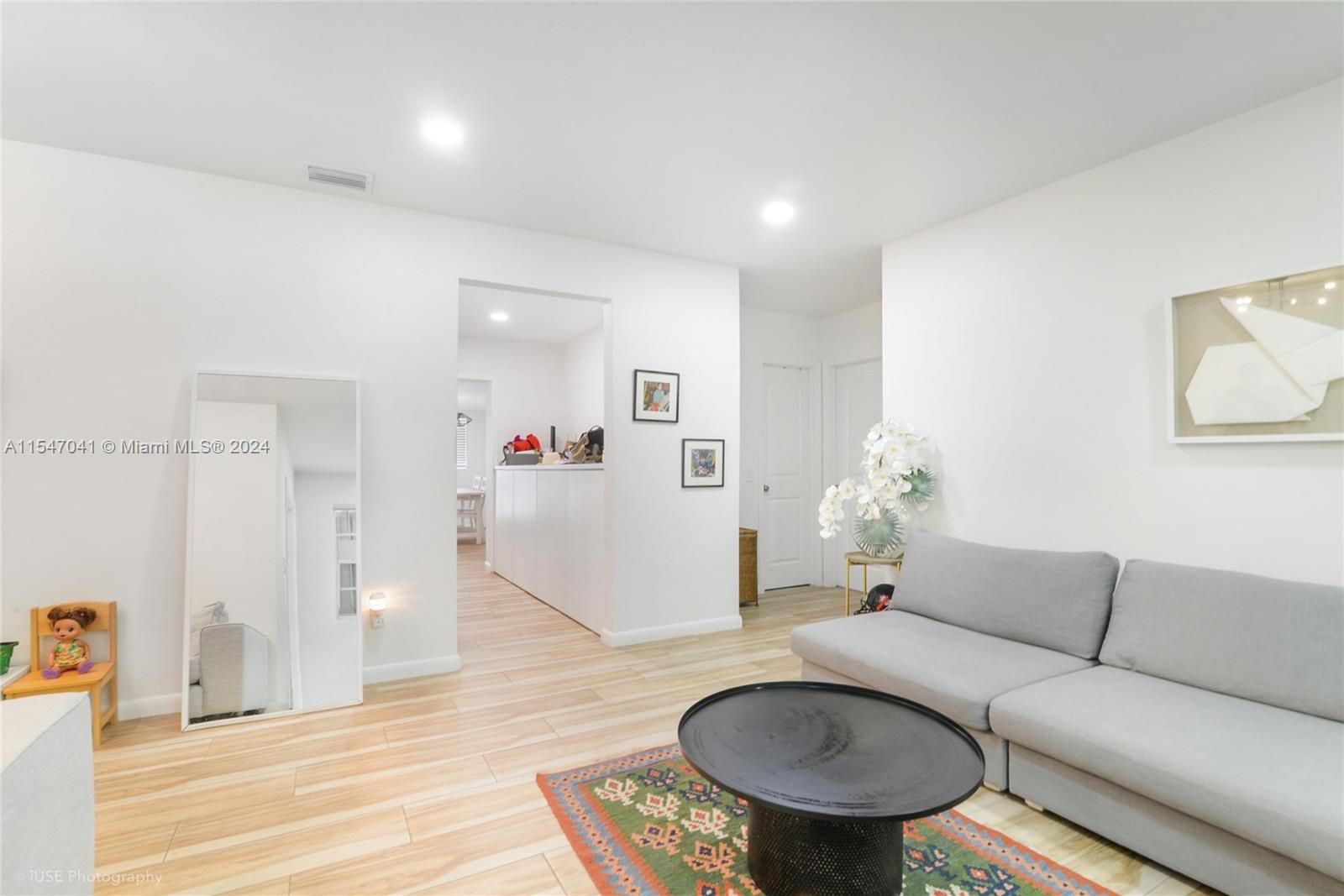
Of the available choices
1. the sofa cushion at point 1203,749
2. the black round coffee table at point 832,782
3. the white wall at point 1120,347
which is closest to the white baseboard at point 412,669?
the black round coffee table at point 832,782

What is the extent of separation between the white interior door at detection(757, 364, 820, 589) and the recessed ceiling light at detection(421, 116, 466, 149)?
367cm

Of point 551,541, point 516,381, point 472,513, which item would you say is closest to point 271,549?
point 551,541

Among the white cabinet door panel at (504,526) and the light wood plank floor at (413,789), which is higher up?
the white cabinet door panel at (504,526)

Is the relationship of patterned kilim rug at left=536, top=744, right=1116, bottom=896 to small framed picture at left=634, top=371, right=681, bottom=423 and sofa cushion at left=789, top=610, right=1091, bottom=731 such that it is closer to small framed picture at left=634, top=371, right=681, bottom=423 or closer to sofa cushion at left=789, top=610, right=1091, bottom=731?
sofa cushion at left=789, top=610, right=1091, bottom=731

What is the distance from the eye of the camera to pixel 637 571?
4.18 metres

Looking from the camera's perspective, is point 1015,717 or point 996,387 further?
point 996,387

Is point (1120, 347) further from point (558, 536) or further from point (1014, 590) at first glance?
point (558, 536)

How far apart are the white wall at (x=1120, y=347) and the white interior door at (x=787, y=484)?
204 centimetres

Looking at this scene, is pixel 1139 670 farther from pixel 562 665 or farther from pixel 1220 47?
pixel 562 665

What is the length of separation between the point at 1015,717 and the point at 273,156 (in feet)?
13.0

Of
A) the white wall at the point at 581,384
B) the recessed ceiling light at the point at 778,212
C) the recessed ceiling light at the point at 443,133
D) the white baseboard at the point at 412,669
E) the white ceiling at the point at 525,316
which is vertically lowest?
the white baseboard at the point at 412,669

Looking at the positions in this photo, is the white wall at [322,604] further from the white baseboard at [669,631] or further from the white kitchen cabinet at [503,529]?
the white kitchen cabinet at [503,529]

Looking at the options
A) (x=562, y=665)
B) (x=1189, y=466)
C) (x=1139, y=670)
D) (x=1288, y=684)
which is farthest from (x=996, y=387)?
(x=562, y=665)

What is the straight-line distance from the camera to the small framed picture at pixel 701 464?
438 cm
